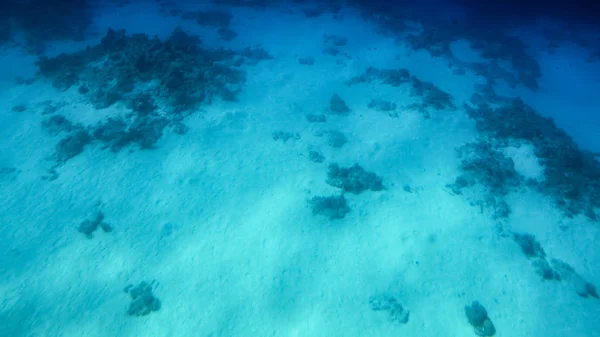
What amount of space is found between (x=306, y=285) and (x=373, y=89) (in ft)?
37.3

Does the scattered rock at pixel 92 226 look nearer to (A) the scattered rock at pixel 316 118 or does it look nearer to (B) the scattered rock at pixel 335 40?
(A) the scattered rock at pixel 316 118

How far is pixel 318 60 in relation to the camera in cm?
1817

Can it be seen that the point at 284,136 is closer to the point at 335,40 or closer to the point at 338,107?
the point at 338,107

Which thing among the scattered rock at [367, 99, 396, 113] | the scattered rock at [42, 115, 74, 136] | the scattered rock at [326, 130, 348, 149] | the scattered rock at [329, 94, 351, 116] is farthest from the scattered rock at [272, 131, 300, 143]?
the scattered rock at [42, 115, 74, 136]

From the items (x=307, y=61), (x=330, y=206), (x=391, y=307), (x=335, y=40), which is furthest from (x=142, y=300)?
(x=335, y=40)

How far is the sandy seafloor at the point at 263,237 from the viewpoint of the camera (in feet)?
24.0

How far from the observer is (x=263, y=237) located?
8.66 m

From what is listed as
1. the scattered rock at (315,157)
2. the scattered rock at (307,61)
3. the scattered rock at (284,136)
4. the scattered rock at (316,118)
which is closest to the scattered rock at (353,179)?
the scattered rock at (315,157)

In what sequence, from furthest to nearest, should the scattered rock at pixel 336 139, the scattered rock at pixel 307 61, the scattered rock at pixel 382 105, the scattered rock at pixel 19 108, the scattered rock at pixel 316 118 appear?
the scattered rock at pixel 307 61 < the scattered rock at pixel 382 105 < the scattered rock at pixel 316 118 < the scattered rock at pixel 19 108 < the scattered rock at pixel 336 139

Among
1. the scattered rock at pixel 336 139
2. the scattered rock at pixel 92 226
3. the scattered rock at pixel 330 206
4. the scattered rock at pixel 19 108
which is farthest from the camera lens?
the scattered rock at pixel 19 108

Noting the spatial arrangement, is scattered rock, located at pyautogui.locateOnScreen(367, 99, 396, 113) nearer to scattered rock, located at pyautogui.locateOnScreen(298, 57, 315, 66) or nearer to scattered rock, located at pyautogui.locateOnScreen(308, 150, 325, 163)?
scattered rock, located at pyautogui.locateOnScreen(308, 150, 325, 163)

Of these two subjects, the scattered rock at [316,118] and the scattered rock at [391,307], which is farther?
the scattered rock at [316,118]

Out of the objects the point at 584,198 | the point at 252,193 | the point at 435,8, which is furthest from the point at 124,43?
the point at 435,8

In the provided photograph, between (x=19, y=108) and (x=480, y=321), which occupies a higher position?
(x=19, y=108)
